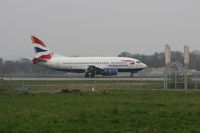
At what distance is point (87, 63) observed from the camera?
7219cm

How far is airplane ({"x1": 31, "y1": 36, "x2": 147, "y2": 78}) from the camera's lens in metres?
70.1

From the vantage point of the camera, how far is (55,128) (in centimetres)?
1316

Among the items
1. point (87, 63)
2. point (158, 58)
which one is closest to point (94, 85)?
point (87, 63)

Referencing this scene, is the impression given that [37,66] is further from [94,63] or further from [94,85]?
[94,85]

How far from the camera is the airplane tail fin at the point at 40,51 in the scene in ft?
240

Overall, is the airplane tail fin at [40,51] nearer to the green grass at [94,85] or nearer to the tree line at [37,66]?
the green grass at [94,85]

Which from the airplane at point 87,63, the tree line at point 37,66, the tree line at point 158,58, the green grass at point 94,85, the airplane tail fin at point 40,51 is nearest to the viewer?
the green grass at point 94,85

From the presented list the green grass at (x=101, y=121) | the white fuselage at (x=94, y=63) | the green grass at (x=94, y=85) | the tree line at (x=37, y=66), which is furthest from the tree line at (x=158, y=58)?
the green grass at (x=101, y=121)

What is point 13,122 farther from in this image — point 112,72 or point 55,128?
point 112,72

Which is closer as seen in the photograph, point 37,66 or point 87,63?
point 87,63

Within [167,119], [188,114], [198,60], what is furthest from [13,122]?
[198,60]

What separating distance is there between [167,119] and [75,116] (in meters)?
3.31

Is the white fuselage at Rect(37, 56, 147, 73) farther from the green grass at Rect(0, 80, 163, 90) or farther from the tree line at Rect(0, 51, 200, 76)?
the tree line at Rect(0, 51, 200, 76)

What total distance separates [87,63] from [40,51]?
318 inches
